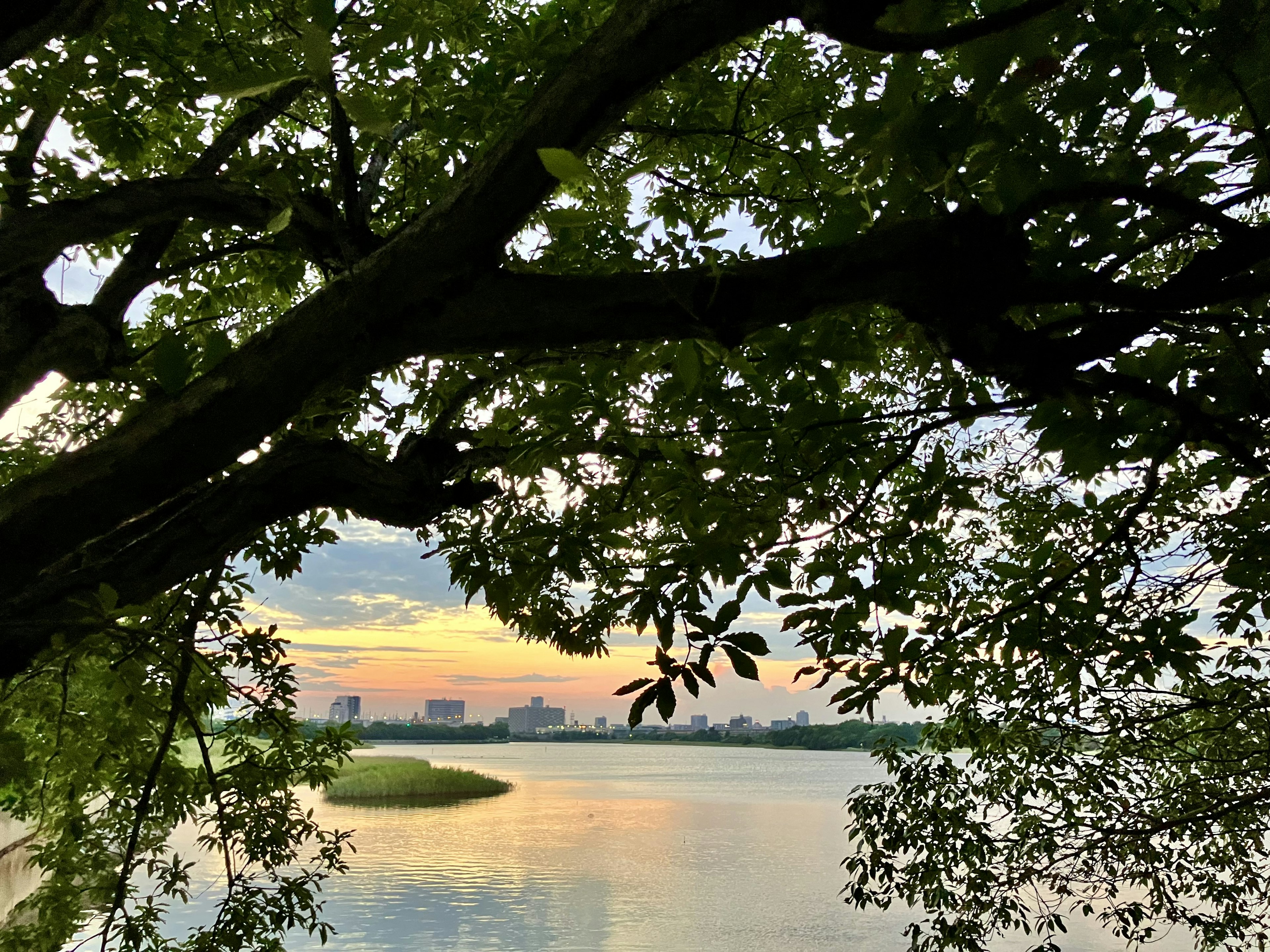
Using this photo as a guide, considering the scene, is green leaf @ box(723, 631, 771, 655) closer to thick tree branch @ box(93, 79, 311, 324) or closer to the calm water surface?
thick tree branch @ box(93, 79, 311, 324)

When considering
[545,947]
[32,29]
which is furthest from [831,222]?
[545,947]

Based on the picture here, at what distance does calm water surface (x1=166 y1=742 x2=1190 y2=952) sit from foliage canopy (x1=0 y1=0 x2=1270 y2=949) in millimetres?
11531

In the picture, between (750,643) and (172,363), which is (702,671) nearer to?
(750,643)

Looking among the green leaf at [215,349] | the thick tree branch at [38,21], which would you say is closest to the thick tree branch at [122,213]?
the thick tree branch at [38,21]

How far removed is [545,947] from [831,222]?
50.5 feet

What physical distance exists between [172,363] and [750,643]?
41.5 inches

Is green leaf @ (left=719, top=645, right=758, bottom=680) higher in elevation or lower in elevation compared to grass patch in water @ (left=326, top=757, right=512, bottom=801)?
higher

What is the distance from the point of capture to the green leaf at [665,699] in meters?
1.21

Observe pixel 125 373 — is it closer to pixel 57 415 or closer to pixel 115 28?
pixel 115 28

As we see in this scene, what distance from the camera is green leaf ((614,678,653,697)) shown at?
125cm

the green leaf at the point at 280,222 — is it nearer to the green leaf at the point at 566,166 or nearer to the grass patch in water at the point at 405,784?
the green leaf at the point at 566,166

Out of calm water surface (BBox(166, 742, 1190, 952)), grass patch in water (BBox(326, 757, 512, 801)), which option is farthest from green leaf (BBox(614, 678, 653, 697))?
grass patch in water (BBox(326, 757, 512, 801))

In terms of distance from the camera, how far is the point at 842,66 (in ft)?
10.5

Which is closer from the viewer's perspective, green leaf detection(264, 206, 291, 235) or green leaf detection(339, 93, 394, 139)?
green leaf detection(339, 93, 394, 139)
